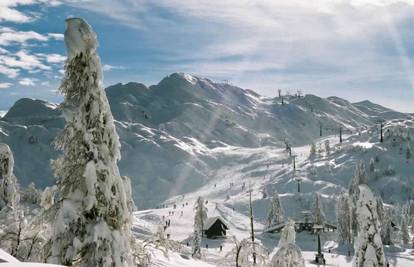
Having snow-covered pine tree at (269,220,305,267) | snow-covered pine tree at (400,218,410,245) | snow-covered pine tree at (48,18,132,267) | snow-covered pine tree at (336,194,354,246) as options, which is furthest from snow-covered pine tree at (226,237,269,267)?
snow-covered pine tree at (400,218,410,245)

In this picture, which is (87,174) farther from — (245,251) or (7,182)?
(7,182)

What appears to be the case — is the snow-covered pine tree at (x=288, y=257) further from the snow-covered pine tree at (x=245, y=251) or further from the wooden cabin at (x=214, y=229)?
the wooden cabin at (x=214, y=229)

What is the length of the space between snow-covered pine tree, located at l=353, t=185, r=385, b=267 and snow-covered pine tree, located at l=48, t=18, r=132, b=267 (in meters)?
17.1

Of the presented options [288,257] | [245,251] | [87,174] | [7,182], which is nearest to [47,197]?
[87,174]

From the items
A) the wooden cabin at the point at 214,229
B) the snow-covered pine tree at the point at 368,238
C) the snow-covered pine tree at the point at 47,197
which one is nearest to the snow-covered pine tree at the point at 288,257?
the snow-covered pine tree at the point at 368,238

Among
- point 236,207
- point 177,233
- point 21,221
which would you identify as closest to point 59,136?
point 21,221

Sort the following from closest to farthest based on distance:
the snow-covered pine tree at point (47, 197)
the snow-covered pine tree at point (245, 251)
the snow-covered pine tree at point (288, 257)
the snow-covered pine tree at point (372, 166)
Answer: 1. the snow-covered pine tree at point (47, 197)
2. the snow-covered pine tree at point (245, 251)
3. the snow-covered pine tree at point (288, 257)
4. the snow-covered pine tree at point (372, 166)

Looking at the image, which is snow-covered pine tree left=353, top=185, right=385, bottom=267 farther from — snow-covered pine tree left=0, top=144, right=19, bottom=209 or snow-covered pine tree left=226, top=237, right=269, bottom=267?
snow-covered pine tree left=0, top=144, right=19, bottom=209

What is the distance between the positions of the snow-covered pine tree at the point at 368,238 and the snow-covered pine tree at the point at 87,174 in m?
17.1

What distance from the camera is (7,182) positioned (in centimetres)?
2695

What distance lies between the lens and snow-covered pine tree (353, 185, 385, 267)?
25.6 metres

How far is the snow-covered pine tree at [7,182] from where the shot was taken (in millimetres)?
26438

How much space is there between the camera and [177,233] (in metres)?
93.9

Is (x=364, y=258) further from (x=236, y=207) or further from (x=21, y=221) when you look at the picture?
(x=236, y=207)
